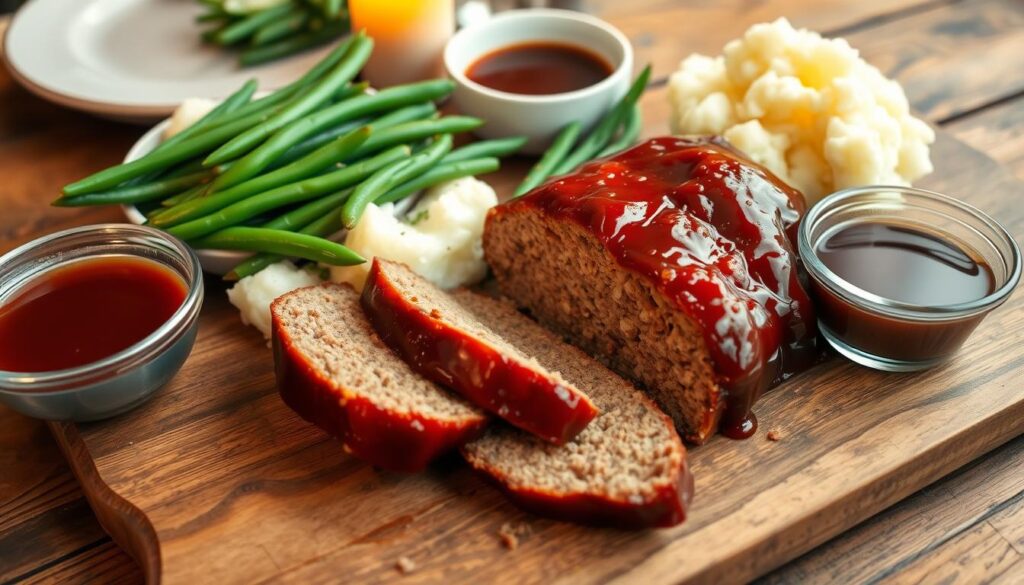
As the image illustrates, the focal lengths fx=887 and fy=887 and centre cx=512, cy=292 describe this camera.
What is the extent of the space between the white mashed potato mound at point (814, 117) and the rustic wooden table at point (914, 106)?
3.39 ft

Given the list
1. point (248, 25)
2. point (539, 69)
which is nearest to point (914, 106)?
point (539, 69)

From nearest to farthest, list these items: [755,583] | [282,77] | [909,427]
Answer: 1. [755,583]
2. [909,427]
3. [282,77]

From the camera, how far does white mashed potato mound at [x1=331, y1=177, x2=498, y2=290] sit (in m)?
3.42

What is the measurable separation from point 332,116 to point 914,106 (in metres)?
3.07

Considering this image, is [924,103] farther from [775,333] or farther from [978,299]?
[775,333]

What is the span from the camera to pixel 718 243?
9.84ft

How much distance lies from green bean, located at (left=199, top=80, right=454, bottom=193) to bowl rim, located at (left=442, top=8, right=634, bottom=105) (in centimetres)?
20

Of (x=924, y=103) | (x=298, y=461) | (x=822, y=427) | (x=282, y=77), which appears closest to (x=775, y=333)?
(x=822, y=427)

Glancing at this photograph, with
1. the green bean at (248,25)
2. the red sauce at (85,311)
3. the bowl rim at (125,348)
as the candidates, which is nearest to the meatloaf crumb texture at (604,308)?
the bowl rim at (125,348)

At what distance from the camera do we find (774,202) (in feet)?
10.5

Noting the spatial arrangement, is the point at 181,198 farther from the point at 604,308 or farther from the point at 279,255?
the point at 604,308

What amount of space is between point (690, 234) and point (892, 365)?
895 mm

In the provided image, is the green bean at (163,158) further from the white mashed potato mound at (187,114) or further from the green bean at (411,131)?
the green bean at (411,131)

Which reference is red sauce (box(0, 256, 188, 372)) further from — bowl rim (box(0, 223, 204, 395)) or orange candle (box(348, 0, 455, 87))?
orange candle (box(348, 0, 455, 87))
